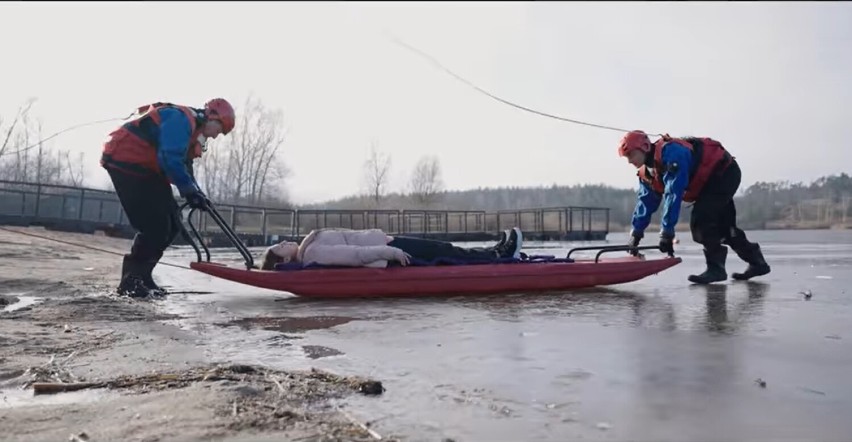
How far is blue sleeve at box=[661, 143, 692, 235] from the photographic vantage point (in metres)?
6.77

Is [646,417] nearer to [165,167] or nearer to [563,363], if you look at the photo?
[563,363]

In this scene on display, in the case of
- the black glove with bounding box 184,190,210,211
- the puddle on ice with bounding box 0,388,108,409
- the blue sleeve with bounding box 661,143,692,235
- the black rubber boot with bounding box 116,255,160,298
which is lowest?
the puddle on ice with bounding box 0,388,108,409

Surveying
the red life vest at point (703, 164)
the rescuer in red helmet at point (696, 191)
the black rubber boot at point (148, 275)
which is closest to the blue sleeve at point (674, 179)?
the rescuer in red helmet at point (696, 191)

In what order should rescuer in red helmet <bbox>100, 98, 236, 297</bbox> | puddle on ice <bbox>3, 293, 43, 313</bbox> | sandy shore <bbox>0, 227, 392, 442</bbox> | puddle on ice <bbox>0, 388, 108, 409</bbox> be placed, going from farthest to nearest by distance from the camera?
rescuer in red helmet <bbox>100, 98, 236, 297</bbox>, puddle on ice <bbox>3, 293, 43, 313</bbox>, puddle on ice <bbox>0, 388, 108, 409</bbox>, sandy shore <bbox>0, 227, 392, 442</bbox>

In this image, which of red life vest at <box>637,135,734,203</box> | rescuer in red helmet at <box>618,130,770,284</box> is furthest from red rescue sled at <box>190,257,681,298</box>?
red life vest at <box>637,135,734,203</box>

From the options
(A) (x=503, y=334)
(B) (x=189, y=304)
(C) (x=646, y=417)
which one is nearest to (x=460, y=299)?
(A) (x=503, y=334)

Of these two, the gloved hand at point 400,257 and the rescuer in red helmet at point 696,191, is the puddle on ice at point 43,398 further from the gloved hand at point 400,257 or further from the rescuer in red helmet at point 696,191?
the rescuer in red helmet at point 696,191

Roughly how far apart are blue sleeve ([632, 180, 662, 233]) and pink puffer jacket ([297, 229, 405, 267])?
120 inches

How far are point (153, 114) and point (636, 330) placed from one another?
177 inches

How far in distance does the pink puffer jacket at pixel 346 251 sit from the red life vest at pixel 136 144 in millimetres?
1446

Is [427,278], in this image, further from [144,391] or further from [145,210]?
[144,391]

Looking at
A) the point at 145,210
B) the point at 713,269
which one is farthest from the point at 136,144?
the point at 713,269

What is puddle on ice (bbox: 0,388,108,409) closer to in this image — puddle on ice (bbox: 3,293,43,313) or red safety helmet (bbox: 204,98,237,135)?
puddle on ice (bbox: 3,293,43,313)

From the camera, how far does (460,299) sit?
19.1 ft
